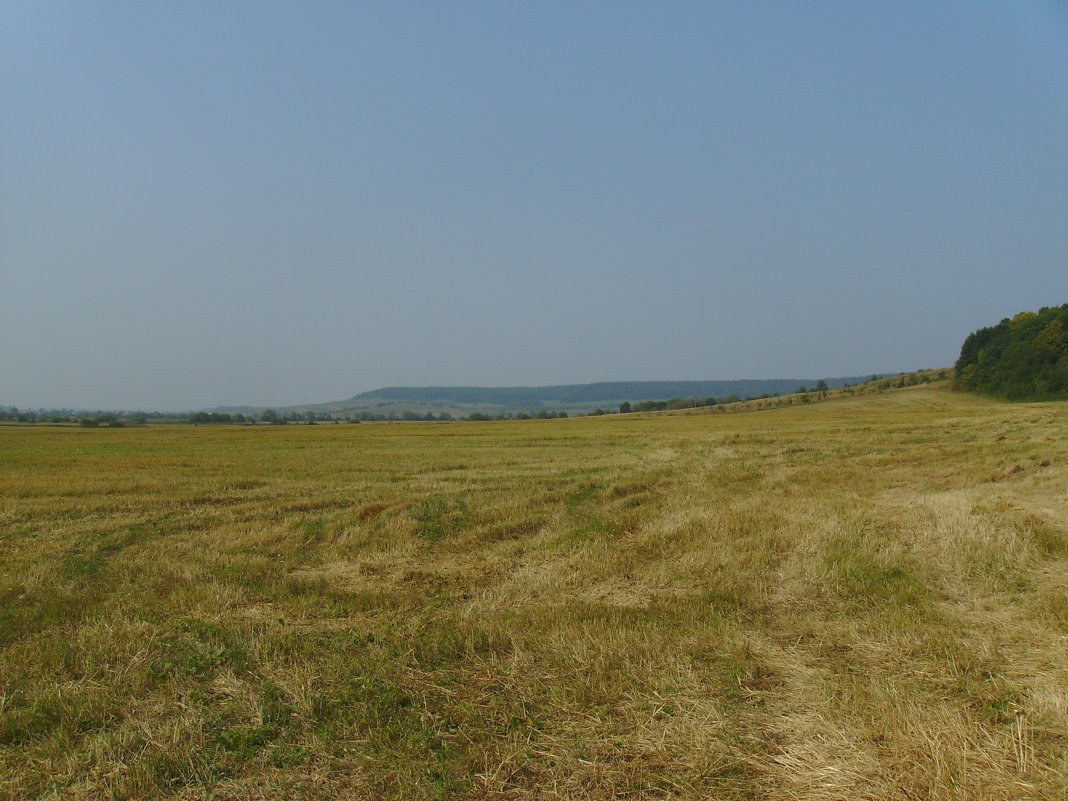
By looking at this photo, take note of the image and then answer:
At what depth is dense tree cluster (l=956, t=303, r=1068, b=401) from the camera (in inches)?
3123

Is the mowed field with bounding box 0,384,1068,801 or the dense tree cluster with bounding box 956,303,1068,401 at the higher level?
the dense tree cluster with bounding box 956,303,1068,401

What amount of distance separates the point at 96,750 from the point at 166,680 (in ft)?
3.90

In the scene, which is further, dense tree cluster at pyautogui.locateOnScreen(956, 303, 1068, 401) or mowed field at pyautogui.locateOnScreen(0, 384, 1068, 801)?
dense tree cluster at pyautogui.locateOnScreen(956, 303, 1068, 401)

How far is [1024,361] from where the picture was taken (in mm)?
83562

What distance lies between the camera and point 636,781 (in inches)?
164

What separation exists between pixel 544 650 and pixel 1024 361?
101 m

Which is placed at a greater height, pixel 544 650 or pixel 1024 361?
pixel 1024 361

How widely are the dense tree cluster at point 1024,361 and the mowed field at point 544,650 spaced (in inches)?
3295

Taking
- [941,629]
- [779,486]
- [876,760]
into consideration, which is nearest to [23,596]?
[876,760]

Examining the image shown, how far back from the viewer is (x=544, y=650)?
6.21 meters

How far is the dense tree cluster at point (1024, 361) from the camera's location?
79312mm

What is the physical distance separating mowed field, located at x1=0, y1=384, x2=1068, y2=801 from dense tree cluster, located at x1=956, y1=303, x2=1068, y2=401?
83.7 m

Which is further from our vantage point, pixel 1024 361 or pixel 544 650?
pixel 1024 361

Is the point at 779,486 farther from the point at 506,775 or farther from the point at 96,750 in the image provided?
the point at 96,750
